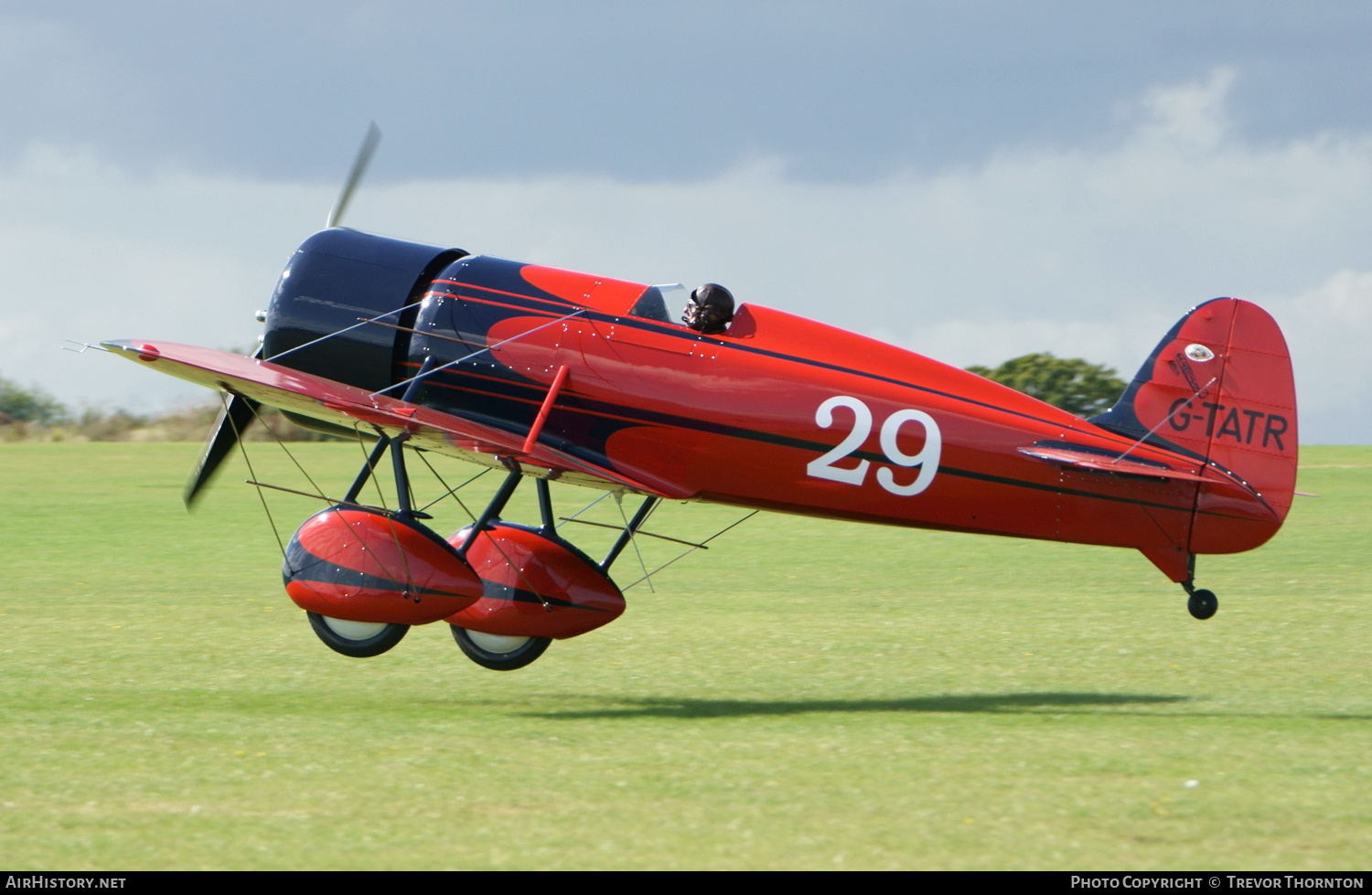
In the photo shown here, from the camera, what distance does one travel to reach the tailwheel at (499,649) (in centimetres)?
957

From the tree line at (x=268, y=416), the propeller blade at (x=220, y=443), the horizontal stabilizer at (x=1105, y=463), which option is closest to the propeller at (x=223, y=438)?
the propeller blade at (x=220, y=443)

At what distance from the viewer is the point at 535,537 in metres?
9.53

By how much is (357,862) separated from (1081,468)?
5.04 m

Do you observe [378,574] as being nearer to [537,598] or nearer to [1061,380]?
[537,598]

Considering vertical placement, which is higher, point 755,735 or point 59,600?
point 755,735

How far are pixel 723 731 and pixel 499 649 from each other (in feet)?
8.44

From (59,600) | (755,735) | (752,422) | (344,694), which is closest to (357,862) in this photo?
(755,735)

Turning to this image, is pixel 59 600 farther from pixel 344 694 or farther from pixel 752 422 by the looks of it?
pixel 752 422

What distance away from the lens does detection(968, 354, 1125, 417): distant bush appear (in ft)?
117

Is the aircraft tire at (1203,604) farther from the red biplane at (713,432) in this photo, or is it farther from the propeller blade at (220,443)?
the propeller blade at (220,443)

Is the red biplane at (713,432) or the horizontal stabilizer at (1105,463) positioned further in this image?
the red biplane at (713,432)

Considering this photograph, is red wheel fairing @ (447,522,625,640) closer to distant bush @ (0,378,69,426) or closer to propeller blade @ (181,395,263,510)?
propeller blade @ (181,395,263,510)

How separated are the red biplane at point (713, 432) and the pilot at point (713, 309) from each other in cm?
5

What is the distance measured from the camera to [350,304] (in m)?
9.48
